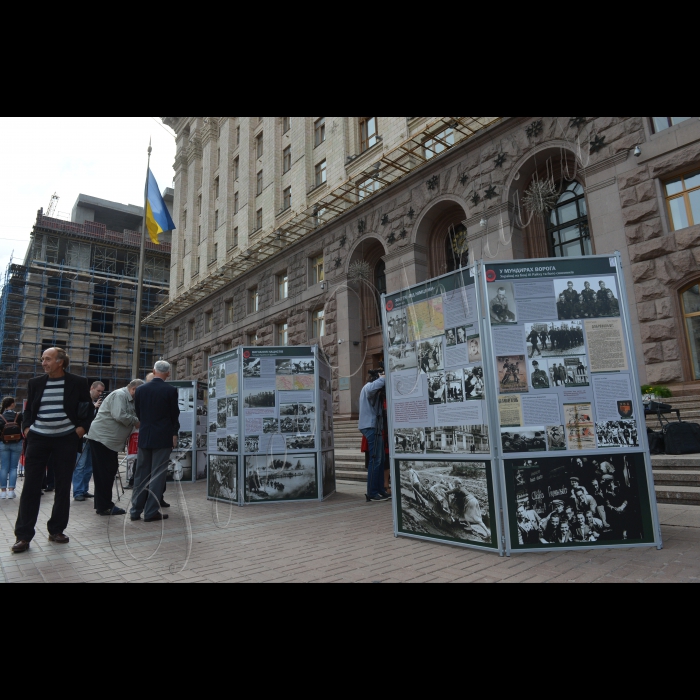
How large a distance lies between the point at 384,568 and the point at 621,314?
336cm

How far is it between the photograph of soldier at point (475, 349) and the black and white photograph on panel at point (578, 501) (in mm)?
1049

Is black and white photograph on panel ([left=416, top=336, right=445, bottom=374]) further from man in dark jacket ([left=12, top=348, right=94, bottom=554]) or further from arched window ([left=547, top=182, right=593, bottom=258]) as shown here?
arched window ([left=547, top=182, right=593, bottom=258])

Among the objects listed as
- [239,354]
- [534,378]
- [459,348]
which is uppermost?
[239,354]

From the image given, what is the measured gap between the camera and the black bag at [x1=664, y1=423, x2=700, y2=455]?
7.88 metres

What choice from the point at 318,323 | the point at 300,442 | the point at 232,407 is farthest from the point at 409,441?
the point at 318,323

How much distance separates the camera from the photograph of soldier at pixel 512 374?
4863 mm

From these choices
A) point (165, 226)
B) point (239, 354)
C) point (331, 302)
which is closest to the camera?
point (239, 354)

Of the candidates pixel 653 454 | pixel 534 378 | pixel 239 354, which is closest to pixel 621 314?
pixel 534 378

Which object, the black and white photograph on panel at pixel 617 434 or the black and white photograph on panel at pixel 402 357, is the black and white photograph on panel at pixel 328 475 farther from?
the black and white photograph on panel at pixel 617 434

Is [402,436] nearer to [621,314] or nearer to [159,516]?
[621,314]

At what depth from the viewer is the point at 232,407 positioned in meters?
8.95

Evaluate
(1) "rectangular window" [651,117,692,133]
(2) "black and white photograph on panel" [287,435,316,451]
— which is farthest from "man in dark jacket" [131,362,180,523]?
(1) "rectangular window" [651,117,692,133]
